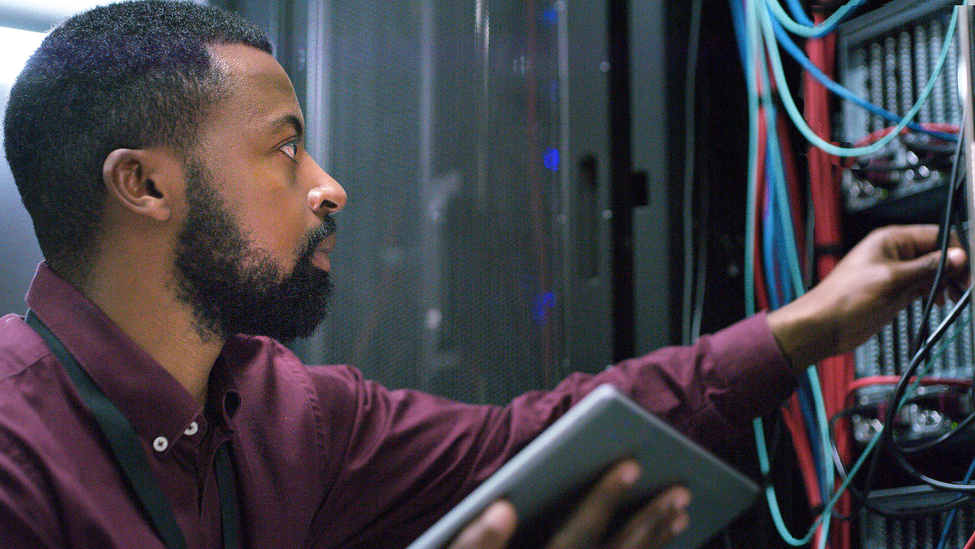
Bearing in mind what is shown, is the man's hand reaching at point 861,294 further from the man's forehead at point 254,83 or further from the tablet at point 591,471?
the man's forehead at point 254,83

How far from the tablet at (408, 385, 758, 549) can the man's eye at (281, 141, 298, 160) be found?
0.50m

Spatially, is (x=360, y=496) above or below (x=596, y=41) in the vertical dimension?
below

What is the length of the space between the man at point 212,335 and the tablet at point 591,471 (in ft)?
0.09

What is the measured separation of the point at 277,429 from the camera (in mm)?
966

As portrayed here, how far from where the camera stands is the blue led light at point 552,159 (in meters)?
1.17

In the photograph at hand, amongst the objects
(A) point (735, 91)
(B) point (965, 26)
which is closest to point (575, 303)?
(A) point (735, 91)

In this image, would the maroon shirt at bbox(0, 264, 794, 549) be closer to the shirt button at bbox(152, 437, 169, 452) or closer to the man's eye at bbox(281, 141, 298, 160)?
the shirt button at bbox(152, 437, 169, 452)

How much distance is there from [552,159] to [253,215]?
49cm

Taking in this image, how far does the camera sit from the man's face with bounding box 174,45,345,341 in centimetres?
88

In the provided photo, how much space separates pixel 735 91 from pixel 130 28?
862mm

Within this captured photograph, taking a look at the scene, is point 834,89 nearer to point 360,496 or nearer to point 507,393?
point 507,393

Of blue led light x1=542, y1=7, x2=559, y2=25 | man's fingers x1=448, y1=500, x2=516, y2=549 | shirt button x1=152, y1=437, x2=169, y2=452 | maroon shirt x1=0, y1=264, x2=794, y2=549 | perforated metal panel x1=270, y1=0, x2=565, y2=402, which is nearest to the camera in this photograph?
man's fingers x1=448, y1=500, x2=516, y2=549

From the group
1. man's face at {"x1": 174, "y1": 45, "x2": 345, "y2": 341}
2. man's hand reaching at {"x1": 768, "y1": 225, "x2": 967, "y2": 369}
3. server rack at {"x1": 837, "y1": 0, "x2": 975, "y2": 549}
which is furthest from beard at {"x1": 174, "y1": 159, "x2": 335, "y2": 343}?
server rack at {"x1": 837, "y1": 0, "x2": 975, "y2": 549}

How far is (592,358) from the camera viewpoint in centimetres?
114
